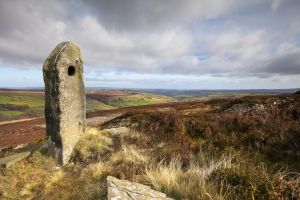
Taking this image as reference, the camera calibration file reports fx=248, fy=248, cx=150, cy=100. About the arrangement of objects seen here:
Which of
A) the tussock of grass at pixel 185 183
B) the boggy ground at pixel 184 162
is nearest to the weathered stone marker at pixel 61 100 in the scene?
the boggy ground at pixel 184 162

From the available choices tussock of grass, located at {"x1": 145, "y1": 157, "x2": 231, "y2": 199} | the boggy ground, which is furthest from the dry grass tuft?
tussock of grass, located at {"x1": 145, "y1": 157, "x2": 231, "y2": 199}

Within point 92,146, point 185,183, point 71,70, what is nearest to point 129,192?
point 185,183

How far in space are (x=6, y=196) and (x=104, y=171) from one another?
251cm

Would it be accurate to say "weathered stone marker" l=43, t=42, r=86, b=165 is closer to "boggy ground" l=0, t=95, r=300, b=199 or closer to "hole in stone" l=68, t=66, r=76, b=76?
"hole in stone" l=68, t=66, r=76, b=76

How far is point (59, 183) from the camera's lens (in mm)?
7082

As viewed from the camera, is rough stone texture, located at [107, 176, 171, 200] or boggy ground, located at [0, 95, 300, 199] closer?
rough stone texture, located at [107, 176, 171, 200]

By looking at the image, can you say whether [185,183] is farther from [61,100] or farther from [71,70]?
[71,70]

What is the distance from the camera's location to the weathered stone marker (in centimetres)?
906

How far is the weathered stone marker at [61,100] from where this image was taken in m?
9.06

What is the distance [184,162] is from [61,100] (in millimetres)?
5069

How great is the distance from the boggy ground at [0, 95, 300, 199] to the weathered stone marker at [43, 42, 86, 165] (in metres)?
0.50

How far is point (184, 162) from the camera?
22.6ft

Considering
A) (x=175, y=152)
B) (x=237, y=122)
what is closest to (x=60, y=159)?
(x=175, y=152)

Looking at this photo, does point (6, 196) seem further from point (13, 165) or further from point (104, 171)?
point (104, 171)
